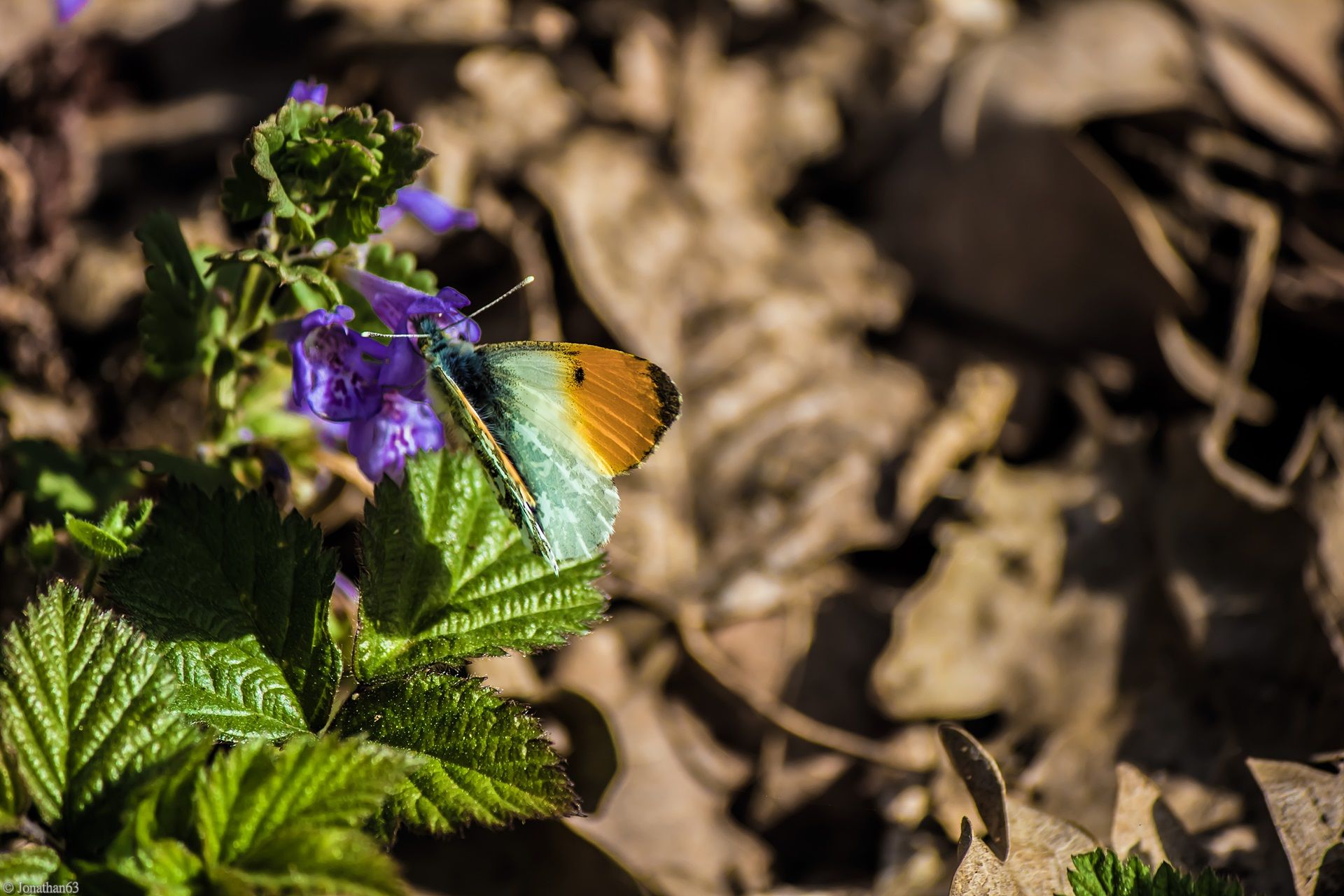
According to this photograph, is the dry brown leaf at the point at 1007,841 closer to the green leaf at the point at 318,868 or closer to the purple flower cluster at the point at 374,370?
the green leaf at the point at 318,868

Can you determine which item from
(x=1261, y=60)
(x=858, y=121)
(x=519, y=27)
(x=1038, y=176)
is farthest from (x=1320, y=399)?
(x=519, y=27)

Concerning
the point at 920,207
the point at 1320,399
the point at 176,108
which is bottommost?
the point at 1320,399

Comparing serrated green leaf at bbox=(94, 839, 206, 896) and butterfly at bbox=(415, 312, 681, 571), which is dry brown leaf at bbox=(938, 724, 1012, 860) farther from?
serrated green leaf at bbox=(94, 839, 206, 896)

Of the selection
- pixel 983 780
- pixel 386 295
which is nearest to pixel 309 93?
pixel 386 295

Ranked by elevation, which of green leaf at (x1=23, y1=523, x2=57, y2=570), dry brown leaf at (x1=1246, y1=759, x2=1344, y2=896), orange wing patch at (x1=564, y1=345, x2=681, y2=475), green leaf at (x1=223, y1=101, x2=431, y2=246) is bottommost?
dry brown leaf at (x1=1246, y1=759, x2=1344, y2=896)

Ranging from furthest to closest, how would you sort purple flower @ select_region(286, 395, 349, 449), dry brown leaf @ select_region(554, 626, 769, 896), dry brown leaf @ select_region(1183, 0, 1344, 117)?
1. dry brown leaf @ select_region(1183, 0, 1344, 117)
2. dry brown leaf @ select_region(554, 626, 769, 896)
3. purple flower @ select_region(286, 395, 349, 449)

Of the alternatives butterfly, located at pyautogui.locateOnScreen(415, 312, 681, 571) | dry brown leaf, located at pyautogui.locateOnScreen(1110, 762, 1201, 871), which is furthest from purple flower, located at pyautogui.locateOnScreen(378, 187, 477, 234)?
dry brown leaf, located at pyautogui.locateOnScreen(1110, 762, 1201, 871)

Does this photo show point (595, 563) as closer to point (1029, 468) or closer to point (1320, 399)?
point (1029, 468)
